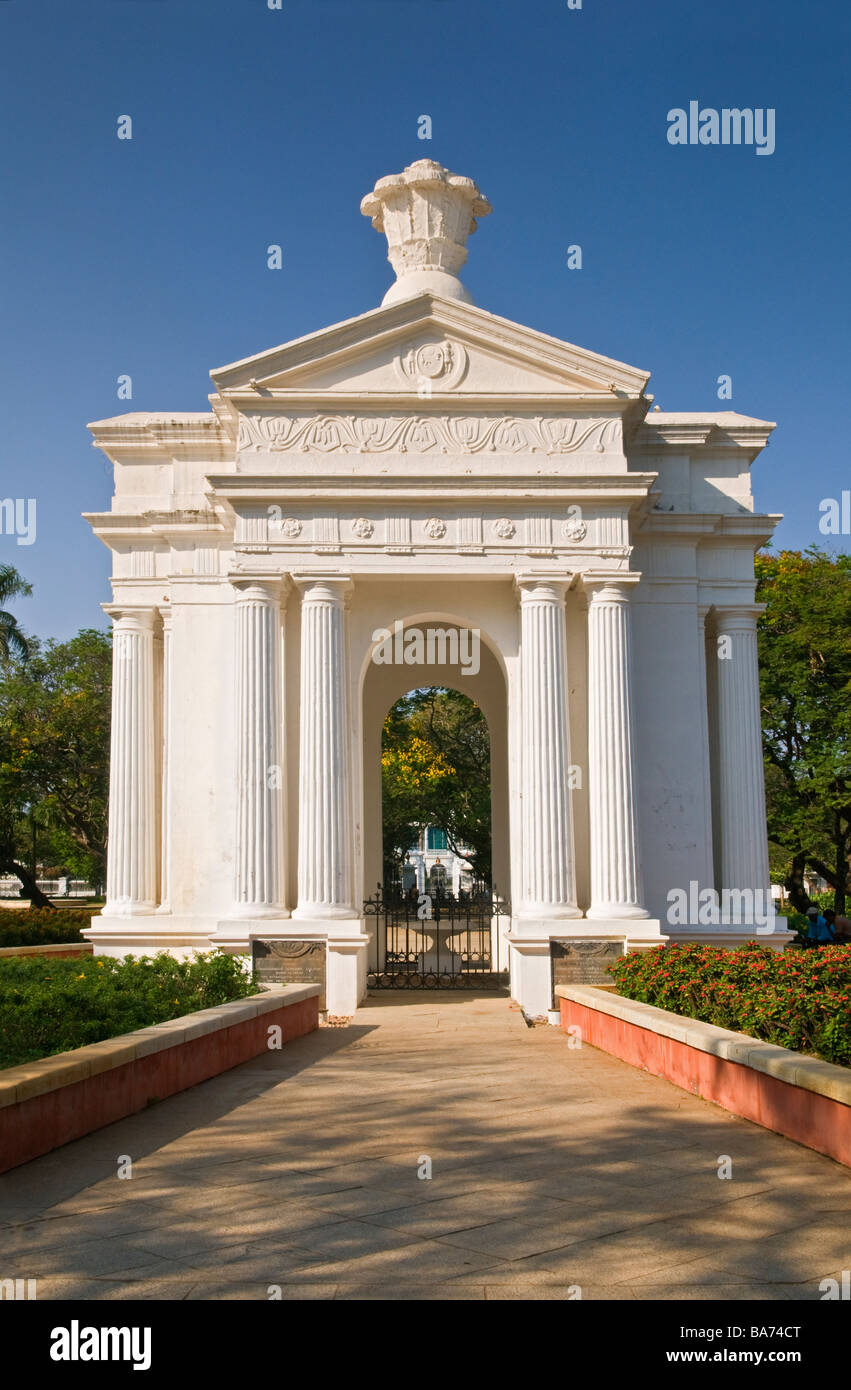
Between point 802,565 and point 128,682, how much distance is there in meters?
22.0

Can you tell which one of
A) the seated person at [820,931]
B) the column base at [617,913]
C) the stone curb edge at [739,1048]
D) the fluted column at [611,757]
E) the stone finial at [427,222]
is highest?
the stone finial at [427,222]

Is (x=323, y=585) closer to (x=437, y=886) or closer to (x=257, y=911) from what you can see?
(x=257, y=911)

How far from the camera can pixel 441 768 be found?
38.3 m

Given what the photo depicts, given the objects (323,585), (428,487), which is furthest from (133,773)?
(428,487)

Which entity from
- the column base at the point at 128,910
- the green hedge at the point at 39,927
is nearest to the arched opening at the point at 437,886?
the column base at the point at 128,910

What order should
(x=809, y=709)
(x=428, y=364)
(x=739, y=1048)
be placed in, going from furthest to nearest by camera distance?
(x=809, y=709), (x=428, y=364), (x=739, y=1048)

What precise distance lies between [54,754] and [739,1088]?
3351 centimetres

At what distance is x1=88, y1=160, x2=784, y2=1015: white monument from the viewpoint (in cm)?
1855

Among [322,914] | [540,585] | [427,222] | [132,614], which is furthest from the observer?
[427,222]

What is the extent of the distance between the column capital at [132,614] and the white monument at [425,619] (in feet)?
0.12

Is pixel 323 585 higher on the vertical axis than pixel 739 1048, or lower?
higher

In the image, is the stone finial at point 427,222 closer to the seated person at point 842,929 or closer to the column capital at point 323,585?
the column capital at point 323,585

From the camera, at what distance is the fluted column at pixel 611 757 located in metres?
18.6
